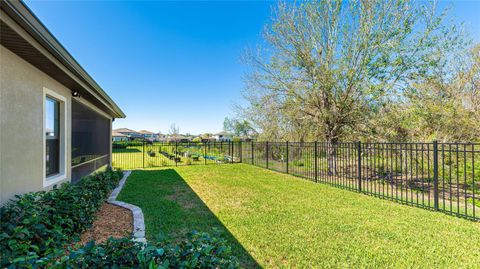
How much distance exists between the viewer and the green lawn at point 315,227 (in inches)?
110

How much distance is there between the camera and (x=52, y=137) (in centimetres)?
436

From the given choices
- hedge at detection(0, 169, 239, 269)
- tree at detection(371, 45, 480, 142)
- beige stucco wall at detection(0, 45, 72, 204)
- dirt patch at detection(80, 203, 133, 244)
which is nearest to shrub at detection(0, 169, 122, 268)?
hedge at detection(0, 169, 239, 269)

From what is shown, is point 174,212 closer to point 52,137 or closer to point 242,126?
point 52,137

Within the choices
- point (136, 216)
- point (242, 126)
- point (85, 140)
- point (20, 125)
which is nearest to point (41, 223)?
point (20, 125)

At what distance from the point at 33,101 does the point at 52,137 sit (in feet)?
4.12

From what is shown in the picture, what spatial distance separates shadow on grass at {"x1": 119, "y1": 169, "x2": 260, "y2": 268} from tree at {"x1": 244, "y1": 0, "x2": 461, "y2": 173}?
530 cm

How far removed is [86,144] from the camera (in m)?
6.54

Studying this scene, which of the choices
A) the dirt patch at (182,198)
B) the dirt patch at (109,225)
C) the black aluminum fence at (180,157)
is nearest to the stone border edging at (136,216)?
the dirt patch at (109,225)

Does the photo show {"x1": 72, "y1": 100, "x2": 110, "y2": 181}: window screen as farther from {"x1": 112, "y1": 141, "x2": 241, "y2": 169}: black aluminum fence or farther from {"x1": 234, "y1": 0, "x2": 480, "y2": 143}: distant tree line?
{"x1": 234, "y1": 0, "x2": 480, "y2": 143}: distant tree line

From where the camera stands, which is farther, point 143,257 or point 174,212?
point 174,212

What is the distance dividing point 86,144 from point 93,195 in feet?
10.1

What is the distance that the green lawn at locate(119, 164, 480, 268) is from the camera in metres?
2.80

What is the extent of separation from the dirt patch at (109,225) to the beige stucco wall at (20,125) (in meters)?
1.09

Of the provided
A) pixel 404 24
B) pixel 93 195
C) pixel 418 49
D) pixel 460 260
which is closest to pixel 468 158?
pixel 418 49
